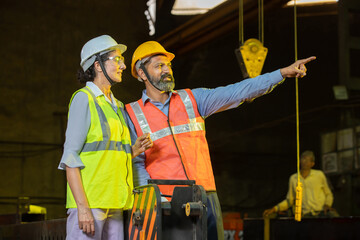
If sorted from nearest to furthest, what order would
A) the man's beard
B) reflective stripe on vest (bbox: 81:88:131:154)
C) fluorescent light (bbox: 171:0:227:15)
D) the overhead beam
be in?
reflective stripe on vest (bbox: 81:88:131:154) → the man's beard → the overhead beam → fluorescent light (bbox: 171:0:227:15)

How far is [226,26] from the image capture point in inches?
518

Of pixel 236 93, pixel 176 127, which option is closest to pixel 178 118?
pixel 176 127

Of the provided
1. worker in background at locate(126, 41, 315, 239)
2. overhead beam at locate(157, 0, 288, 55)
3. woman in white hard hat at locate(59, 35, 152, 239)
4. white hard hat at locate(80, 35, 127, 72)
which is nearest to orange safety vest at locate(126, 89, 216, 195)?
worker in background at locate(126, 41, 315, 239)

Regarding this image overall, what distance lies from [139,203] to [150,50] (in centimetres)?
121

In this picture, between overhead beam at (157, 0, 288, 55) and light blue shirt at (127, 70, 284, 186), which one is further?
overhead beam at (157, 0, 288, 55)

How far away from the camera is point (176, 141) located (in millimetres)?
3904

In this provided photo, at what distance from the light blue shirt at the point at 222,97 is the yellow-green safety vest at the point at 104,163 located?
42 cm

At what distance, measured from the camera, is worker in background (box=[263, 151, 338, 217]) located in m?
9.81

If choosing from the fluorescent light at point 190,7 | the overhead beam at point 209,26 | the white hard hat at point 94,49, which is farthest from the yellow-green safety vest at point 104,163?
the fluorescent light at point 190,7

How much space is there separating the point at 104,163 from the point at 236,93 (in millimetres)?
1080

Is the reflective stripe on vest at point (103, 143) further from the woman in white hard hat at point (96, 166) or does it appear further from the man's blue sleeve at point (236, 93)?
the man's blue sleeve at point (236, 93)

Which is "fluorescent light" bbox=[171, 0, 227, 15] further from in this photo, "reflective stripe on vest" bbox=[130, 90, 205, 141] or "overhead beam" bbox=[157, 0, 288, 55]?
"reflective stripe on vest" bbox=[130, 90, 205, 141]

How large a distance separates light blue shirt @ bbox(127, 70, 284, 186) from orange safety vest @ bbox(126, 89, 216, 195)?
0.04 metres

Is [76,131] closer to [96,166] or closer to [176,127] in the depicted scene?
[96,166]
